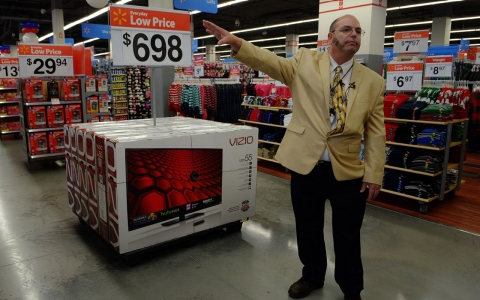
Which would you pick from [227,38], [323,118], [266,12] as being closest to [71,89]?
[227,38]

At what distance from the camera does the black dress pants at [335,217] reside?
233 cm

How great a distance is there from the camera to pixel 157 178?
10.1 ft

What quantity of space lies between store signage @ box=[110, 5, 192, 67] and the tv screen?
3.18ft

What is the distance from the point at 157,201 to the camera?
10.2ft

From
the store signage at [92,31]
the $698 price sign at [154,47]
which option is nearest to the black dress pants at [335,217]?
the $698 price sign at [154,47]

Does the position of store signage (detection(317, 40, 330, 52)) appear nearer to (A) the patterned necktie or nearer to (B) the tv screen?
(B) the tv screen

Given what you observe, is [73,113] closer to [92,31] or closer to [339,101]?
[339,101]

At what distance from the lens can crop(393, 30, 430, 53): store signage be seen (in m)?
5.91

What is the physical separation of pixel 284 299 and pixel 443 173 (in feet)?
9.94

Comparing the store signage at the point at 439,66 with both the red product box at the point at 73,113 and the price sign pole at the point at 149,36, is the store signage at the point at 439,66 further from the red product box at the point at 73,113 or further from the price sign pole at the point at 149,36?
the red product box at the point at 73,113

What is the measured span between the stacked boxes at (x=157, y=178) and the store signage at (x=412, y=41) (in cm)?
395

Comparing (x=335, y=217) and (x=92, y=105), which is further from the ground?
(x=92, y=105)

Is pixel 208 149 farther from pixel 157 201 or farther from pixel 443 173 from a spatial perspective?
pixel 443 173

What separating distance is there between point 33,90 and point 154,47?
13.4ft
